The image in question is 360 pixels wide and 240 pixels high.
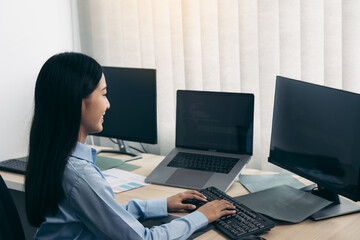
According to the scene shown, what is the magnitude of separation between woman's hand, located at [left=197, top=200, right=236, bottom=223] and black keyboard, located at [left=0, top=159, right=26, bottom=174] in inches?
37.4

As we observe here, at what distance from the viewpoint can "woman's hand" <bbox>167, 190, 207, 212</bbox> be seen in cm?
156

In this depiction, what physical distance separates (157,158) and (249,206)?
0.78 meters

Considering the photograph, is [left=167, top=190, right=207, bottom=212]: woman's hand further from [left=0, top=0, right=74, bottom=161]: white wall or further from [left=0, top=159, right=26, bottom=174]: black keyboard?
[left=0, top=0, right=74, bottom=161]: white wall

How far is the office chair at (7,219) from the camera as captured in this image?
1451 millimetres

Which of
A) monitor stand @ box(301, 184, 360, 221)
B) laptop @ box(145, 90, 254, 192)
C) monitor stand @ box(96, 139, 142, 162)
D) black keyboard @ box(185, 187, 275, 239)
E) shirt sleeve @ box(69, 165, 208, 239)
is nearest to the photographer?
shirt sleeve @ box(69, 165, 208, 239)

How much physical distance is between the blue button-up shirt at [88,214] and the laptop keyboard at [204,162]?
0.55 m

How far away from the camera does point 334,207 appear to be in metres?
1.54

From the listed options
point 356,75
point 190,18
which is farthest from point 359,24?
point 190,18

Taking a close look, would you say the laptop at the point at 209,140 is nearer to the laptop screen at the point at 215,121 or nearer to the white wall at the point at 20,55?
the laptop screen at the point at 215,121

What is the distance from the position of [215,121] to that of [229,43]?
1.30ft

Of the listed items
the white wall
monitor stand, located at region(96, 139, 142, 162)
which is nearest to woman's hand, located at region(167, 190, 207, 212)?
monitor stand, located at region(96, 139, 142, 162)

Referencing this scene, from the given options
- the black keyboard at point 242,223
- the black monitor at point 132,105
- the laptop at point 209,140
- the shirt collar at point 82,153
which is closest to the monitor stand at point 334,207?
the black keyboard at point 242,223

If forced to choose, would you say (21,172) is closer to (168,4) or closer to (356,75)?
(168,4)

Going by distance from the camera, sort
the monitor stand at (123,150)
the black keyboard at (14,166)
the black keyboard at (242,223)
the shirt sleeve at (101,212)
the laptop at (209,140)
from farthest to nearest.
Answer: the monitor stand at (123,150), the black keyboard at (14,166), the laptop at (209,140), the black keyboard at (242,223), the shirt sleeve at (101,212)
